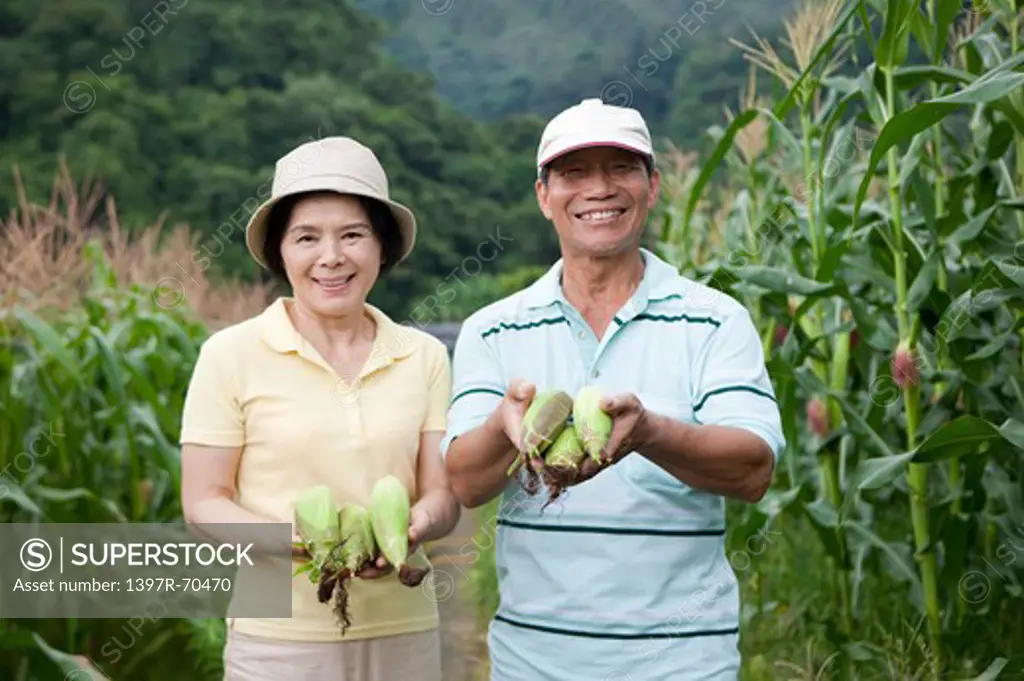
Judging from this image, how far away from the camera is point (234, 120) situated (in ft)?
67.3

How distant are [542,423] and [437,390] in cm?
45

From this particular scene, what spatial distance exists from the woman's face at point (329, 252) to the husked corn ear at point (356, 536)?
1.01 feet

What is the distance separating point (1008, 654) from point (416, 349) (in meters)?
1.83

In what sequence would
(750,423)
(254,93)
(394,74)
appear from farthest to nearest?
(394,74)
(254,93)
(750,423)

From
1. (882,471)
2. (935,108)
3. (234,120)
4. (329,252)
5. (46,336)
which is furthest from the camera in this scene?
(234,120)

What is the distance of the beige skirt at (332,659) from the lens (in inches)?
79.9

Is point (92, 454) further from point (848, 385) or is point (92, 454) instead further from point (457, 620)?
point (848, 385)

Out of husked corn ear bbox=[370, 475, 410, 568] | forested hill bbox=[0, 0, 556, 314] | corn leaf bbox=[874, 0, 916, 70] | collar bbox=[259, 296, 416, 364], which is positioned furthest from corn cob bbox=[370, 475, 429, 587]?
forested hill bbox=[0, 0, 556, 314]

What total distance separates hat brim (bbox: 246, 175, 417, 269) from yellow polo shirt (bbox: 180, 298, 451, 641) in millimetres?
148

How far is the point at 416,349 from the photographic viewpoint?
2131mm

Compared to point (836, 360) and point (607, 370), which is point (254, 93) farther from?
point (607, 370)

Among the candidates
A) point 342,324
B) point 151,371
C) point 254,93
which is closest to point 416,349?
point 342,324

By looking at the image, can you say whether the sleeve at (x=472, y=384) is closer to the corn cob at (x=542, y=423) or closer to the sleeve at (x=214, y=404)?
the corn cob at (x=542, y=423)

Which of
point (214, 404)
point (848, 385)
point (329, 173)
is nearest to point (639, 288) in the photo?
point (329, 173)
